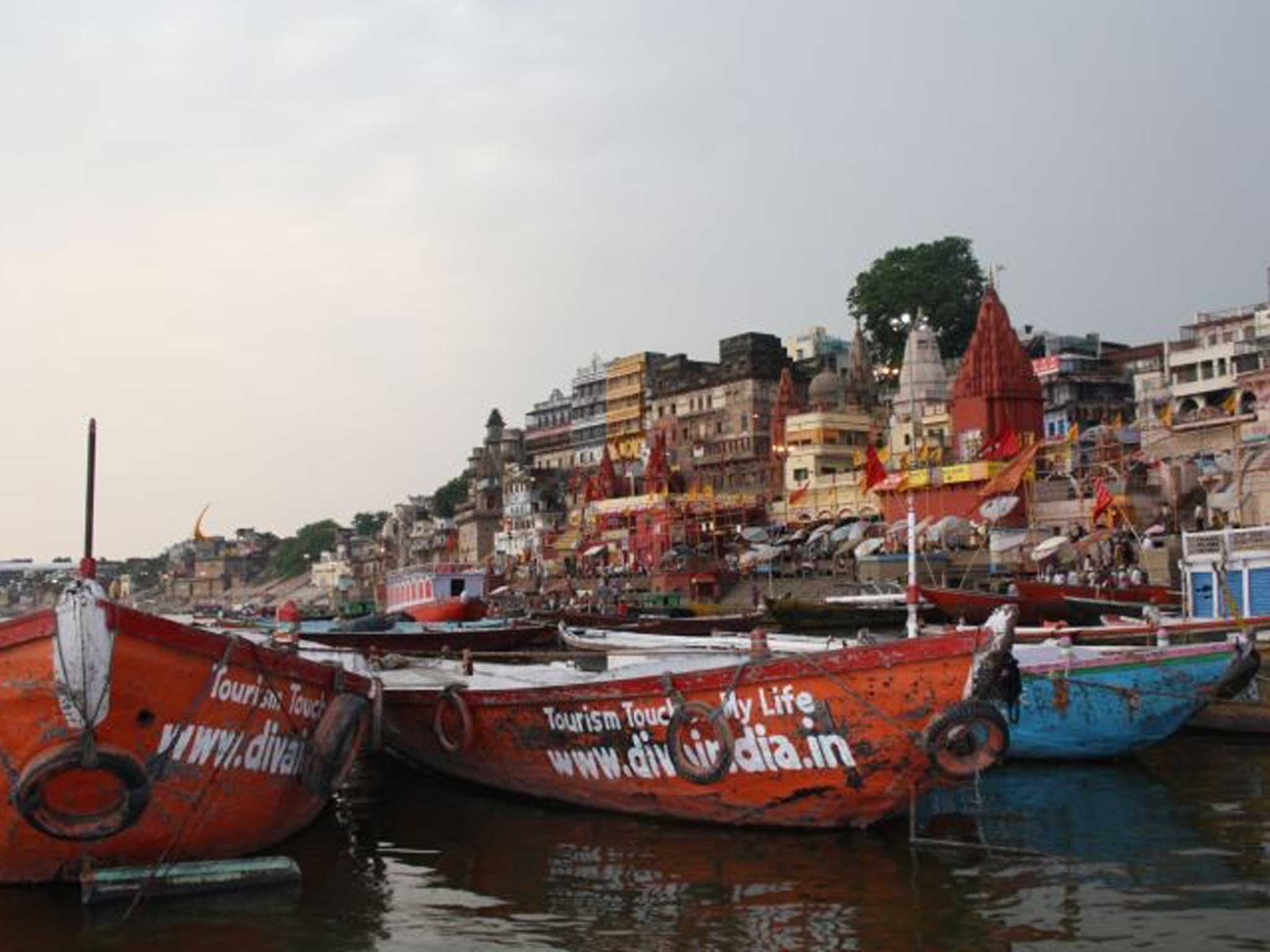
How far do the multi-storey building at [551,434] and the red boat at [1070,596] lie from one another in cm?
7698

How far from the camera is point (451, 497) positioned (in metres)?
136

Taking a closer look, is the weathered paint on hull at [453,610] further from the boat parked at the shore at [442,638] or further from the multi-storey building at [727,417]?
the multi-storey building at [727,417]

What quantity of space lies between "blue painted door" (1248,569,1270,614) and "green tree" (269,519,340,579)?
156863 millimetres

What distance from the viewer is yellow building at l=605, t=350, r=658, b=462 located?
339 feet

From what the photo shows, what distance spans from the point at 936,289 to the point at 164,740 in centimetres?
8106

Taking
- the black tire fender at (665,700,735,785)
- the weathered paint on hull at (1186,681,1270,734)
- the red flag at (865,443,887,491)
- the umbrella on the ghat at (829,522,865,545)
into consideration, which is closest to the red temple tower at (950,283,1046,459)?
the red flag at (865,443,887,491)

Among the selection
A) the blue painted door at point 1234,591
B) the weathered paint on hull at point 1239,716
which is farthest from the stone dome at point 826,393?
the weathered paint on hull at point 1239,716

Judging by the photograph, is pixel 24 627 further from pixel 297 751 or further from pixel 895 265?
pixel 895 265

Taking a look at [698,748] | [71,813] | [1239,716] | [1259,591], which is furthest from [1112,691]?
[71,813]

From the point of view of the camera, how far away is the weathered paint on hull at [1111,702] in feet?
53.7

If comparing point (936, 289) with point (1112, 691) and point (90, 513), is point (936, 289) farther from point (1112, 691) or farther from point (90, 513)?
point (90, 513)

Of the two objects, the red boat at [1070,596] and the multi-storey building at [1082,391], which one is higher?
the multi-storey building at [1082,391]

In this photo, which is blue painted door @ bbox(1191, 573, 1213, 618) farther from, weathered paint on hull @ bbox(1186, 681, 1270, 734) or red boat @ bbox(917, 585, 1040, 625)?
red boat @ bbox(917, 585, 1040, 625)

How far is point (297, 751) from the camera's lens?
12.1 metres
